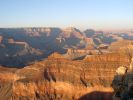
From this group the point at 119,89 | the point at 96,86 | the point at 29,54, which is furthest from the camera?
the point at 29,54

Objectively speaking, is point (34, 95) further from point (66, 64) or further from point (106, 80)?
point (106, 80)

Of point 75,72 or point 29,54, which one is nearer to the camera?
point 75,72

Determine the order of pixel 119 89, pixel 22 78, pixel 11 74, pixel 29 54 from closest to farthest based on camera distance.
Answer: pixel 119 89 < pixel 22 78 < pixel 11 74 < pixel 29 54

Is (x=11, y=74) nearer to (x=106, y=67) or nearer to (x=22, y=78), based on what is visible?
(x=22, y=78)

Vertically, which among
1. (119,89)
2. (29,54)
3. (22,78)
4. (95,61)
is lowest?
(29,54)

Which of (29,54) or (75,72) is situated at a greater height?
(75,72)

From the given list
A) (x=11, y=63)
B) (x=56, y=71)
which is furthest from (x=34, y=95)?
(x=11, y=63)
